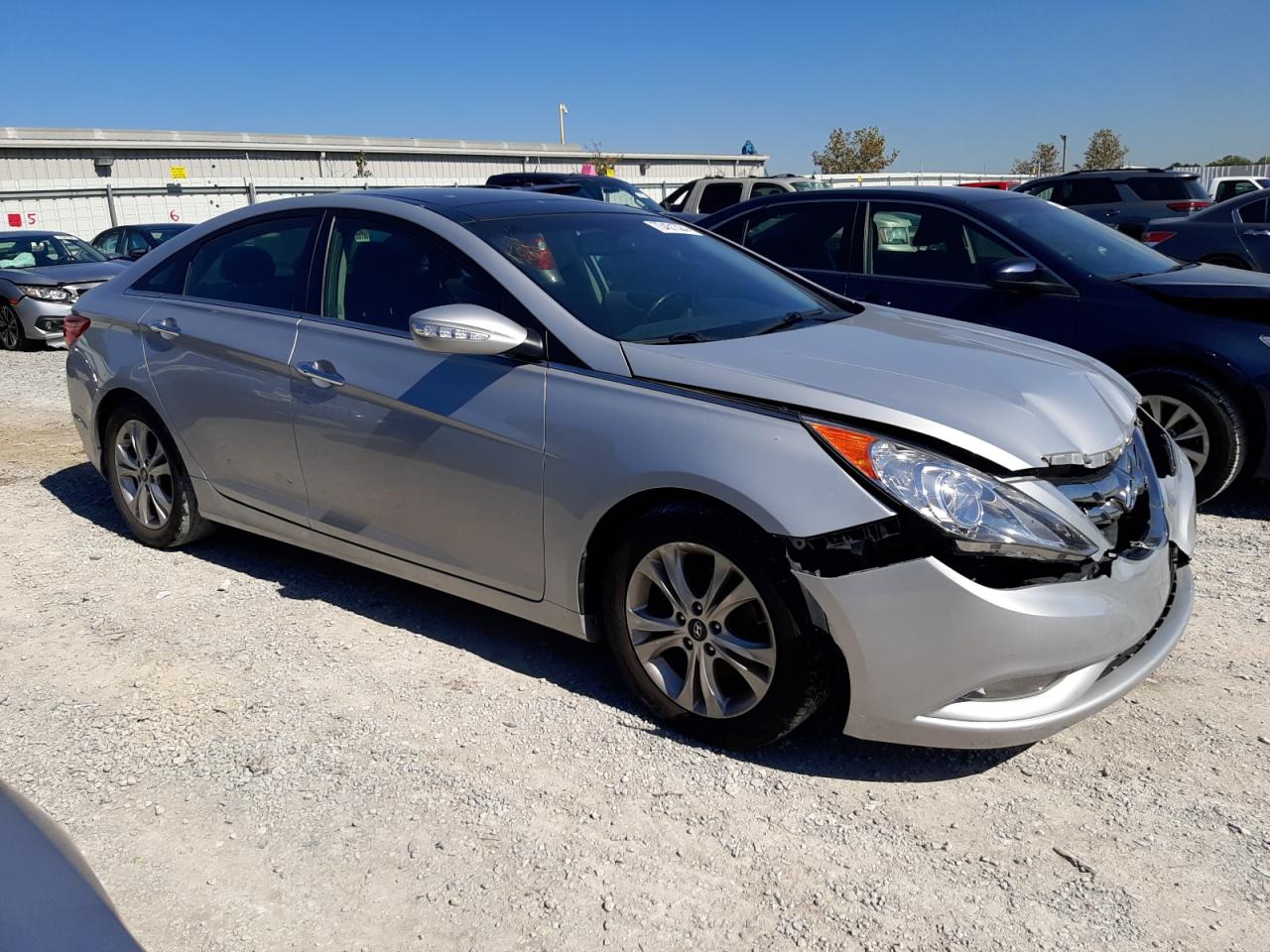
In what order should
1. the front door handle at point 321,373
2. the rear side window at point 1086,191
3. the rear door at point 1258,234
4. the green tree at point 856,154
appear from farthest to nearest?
1. the green tree at point 856,154
2. the rear side window at point 1086,191
3. the rear door at point 1258,234
4. the front door handle at point 321,373

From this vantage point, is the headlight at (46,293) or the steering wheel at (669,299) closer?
the steering wheel at (669,299)

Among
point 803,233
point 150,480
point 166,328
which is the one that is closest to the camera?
point 166,328

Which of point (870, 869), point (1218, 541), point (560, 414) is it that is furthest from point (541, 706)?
point (1218, 541)

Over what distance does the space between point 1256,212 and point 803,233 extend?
8.58 metres

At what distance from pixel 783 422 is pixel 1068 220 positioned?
4285 millimetres

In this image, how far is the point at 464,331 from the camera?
3439mm

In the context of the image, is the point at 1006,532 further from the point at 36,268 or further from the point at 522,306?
the point at 36,268

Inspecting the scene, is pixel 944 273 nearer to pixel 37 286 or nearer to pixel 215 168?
pixel 37 286

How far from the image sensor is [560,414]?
11.2ft

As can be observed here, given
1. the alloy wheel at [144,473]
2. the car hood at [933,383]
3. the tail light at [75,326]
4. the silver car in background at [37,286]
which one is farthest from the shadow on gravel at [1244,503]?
the silver car in background at [37,286]

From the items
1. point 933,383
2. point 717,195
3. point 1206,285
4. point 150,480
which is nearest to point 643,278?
point 933,383

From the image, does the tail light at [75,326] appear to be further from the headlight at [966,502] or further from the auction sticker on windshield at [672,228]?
the headlight at [966,502]

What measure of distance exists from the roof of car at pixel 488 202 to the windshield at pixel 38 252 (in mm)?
11571

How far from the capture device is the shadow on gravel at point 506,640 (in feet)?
10.6
